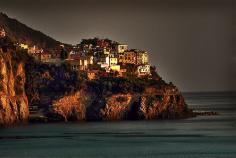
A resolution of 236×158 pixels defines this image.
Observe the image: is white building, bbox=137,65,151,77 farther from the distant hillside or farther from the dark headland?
the distant hillside

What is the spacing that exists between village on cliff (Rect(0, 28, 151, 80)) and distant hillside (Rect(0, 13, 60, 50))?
0.29 m

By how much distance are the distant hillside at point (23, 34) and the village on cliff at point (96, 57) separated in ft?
0.96

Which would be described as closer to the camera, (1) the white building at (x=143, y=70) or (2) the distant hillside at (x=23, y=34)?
(1) the white building at (x=143, y=70)

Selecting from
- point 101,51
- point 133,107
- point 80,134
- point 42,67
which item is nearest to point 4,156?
point 80,134

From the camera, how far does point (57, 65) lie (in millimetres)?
47719

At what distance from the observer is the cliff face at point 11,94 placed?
40219mm

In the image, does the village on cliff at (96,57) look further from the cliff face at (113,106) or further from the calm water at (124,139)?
the calm water at (124,139)

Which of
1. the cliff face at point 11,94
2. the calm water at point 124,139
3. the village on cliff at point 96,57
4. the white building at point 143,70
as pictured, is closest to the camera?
the calm water at point 124,139

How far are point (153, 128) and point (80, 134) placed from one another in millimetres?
4218

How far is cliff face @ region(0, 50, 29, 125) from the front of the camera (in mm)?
40219

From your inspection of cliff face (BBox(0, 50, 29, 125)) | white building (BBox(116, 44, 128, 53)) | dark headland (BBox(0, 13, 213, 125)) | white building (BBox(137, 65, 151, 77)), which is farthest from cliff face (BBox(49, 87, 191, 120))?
white building (BBox(116, 44, 128, 53))

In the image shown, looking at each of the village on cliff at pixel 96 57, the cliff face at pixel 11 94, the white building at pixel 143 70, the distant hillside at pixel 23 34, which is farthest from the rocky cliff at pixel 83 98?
the distant hillside at pixel 23 34

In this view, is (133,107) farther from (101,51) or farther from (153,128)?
(101,51)

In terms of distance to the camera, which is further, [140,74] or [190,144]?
[140,74]
